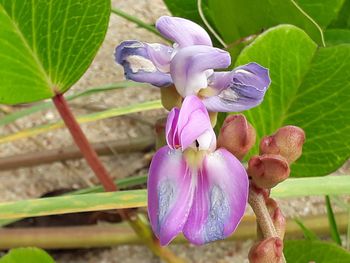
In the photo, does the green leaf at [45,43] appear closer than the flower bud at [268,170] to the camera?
No

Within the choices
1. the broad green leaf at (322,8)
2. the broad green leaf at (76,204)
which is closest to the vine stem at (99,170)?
the broad green leaf at (76,204)

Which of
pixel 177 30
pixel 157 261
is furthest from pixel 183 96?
pixel 157 261

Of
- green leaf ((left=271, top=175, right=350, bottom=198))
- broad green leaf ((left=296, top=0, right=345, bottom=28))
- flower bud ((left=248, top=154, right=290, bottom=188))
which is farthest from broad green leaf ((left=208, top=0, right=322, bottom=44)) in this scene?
flower bud ((left=248, top=154, right=290, bottom=188))

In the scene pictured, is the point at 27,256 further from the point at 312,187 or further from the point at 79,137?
the point at 312,187

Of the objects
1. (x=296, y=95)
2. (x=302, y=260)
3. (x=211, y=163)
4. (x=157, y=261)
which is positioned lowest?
(x=157, y=261)

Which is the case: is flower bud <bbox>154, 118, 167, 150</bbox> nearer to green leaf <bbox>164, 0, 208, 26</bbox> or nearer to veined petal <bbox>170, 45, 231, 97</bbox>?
veined petal <bbox>170, 45, 231, 97</bbox>

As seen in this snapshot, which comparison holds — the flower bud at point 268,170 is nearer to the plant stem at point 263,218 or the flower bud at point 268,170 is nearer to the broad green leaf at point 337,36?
the plant stem at point 263,218

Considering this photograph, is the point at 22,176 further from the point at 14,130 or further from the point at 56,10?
the point at 56,10
